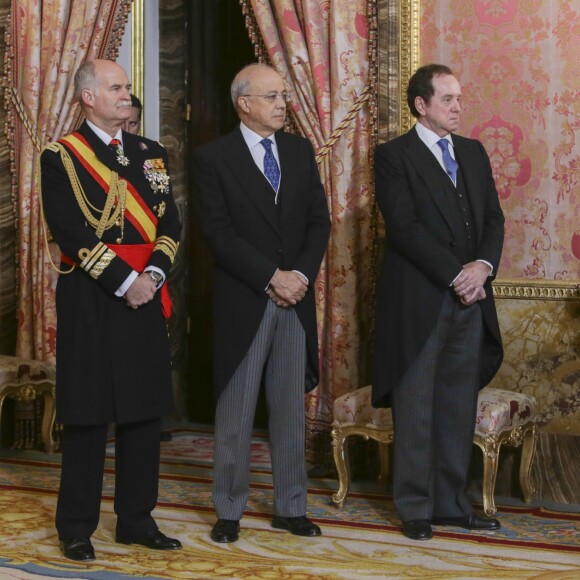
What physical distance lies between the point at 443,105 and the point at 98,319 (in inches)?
54.8

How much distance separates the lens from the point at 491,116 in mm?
4629

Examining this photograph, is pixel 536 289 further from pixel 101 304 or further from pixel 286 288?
pixel 101 304

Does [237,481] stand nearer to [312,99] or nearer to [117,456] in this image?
[117,456]

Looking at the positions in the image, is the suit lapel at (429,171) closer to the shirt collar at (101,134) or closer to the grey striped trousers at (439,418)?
the grey striped trousers at (439,418)

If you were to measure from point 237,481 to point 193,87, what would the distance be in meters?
2.96

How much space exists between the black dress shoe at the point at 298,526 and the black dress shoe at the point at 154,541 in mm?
402

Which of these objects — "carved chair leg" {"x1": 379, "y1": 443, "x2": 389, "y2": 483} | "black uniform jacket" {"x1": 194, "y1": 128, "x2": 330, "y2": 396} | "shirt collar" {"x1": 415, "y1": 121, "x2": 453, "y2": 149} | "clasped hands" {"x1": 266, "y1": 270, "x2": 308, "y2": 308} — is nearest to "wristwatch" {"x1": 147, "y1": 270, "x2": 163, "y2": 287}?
"black uniform jacket" {"x1": 194, "y1": 128, "x2": 330, "y2": 396}

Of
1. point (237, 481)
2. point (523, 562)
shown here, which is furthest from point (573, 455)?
point (237, 481)

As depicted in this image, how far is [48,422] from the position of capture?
17.9 feet

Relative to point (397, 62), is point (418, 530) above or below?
below

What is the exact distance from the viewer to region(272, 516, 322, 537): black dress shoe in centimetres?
373

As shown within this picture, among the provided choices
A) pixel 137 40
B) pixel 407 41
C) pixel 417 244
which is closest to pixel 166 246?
pixel 417 244

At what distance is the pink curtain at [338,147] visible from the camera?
4.76 meters

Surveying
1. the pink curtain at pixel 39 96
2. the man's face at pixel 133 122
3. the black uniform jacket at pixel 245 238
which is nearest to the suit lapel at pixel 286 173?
the black uniform jacket at pixel 245 238
